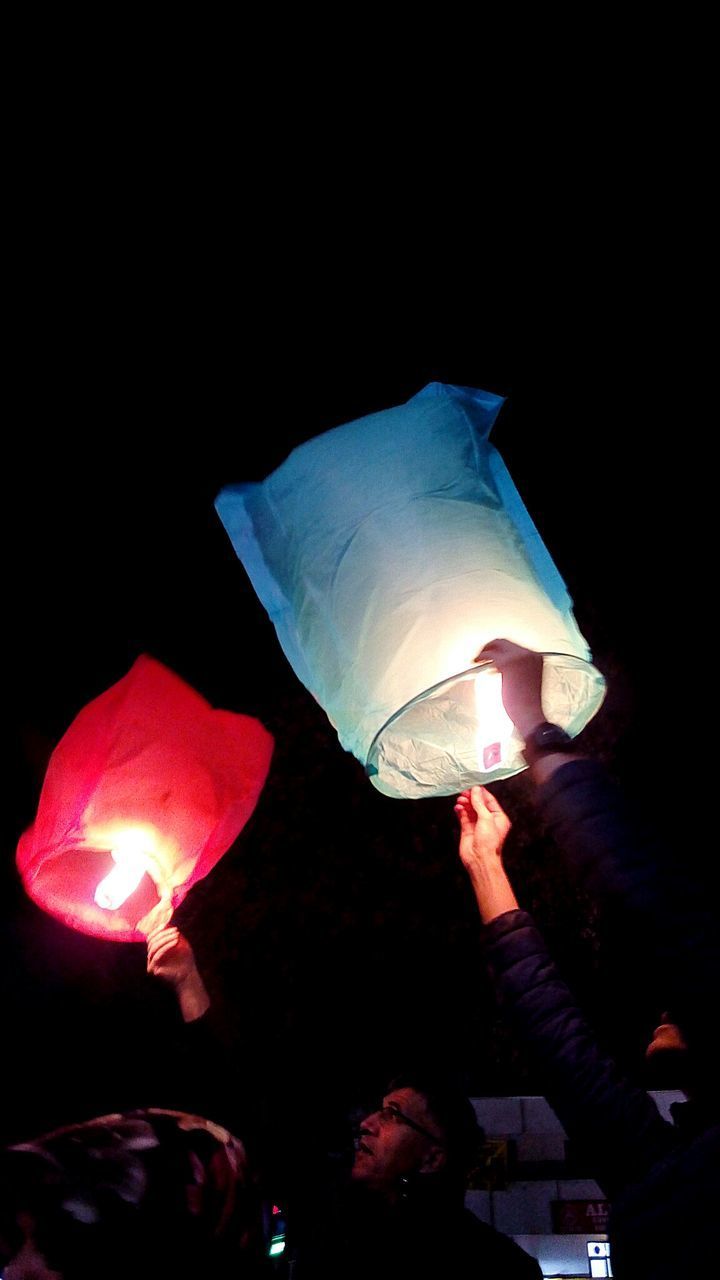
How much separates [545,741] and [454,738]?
1.88ft

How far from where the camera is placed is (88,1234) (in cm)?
108

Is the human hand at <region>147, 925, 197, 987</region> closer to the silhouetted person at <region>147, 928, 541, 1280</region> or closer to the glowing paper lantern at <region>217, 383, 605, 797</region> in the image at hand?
the silhouetted person at <region>147, 928, 541, 1280</region>

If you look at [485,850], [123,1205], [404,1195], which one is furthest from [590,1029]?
[404,1195]

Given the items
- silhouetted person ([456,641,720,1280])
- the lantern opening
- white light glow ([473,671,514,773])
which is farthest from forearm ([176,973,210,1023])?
white light glow ([473,671,514,773])

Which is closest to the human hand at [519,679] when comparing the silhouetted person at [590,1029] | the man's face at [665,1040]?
the silhouetted person at [590,1029]

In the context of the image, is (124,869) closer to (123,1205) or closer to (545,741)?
(123,1205)

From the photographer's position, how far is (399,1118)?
2531 mm

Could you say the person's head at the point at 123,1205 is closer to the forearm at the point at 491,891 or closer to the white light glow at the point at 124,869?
the forearm at the point at 491,891

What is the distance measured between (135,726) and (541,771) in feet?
4.48

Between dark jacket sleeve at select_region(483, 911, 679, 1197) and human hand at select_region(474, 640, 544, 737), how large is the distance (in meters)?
0.50

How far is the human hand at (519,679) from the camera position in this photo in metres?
1.46

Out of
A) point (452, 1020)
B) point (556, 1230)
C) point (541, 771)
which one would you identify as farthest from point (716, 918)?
point (556, 1230)

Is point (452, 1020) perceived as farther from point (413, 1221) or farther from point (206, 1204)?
point (206, 1204)

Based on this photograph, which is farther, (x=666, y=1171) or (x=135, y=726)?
(x=135, y=726)
